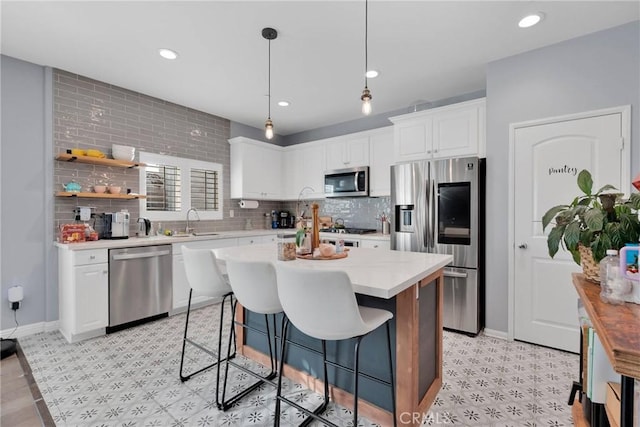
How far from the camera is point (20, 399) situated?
2.00 m

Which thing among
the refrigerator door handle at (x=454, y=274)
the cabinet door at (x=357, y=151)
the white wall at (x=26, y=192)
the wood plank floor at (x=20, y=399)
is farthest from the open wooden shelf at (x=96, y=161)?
the refrigerator door handle at (x=454, y=274)

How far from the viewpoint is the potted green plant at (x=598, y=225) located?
44.0 inches

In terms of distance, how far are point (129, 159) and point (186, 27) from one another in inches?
70.5

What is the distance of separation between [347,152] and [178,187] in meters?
2.49

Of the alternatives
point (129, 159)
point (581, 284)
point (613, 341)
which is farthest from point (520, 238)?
point (129, 159)

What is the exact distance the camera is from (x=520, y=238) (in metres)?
2.80

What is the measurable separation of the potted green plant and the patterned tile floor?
3.92 feet

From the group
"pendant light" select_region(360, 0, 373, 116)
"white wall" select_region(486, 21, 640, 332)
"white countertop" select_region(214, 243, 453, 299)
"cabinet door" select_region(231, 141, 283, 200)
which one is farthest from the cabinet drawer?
"white wall" select_region(486, 21, 640, 332)

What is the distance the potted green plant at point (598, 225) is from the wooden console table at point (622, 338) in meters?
0.22

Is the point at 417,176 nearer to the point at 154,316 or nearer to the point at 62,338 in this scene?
the point at 154,316

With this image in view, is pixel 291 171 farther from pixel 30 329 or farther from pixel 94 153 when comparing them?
pixel 30 329

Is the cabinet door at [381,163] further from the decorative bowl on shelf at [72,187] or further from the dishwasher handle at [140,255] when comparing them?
the decorative bowl on shelf at [72,187]

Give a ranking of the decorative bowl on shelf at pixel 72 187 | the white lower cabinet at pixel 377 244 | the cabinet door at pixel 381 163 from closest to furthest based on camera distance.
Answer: the decorative bowl on shelf at pixel 72 187 < the white lower cabinet at pixel 377 244 < the cabinet door at pixel 381 163

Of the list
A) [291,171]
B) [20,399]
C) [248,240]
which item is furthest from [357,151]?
[20,399]
